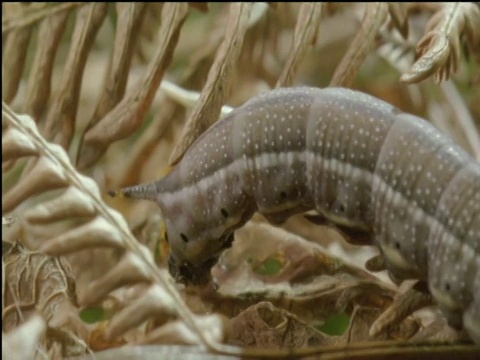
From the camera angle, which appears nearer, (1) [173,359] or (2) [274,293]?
(1) [173,359]

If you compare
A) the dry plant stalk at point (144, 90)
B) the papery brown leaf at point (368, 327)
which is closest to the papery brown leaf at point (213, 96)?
the dry plant stalk at point (144, 90)

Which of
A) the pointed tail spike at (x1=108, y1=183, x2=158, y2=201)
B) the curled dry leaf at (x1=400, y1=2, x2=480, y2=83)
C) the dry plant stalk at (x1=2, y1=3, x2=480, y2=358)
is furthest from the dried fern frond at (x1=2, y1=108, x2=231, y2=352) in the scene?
the curled dry leaf at (x1=400, y1=2, x2=480, y2=83)

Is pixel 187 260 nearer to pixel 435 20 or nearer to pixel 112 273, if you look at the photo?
pixel 112 273

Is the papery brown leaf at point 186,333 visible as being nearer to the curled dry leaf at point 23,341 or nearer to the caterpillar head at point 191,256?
the curled dry leaf at point 23,341

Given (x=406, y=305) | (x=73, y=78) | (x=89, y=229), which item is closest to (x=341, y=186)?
(x=406, y=305)

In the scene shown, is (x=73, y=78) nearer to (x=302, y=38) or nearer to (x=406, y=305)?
(x=302, y=38)

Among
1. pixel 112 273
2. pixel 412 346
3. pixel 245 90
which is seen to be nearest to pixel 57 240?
pixel 112 273

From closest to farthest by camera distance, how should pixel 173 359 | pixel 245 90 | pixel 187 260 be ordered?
pixel 173 359
pixel 187 260
pixel 245 90
